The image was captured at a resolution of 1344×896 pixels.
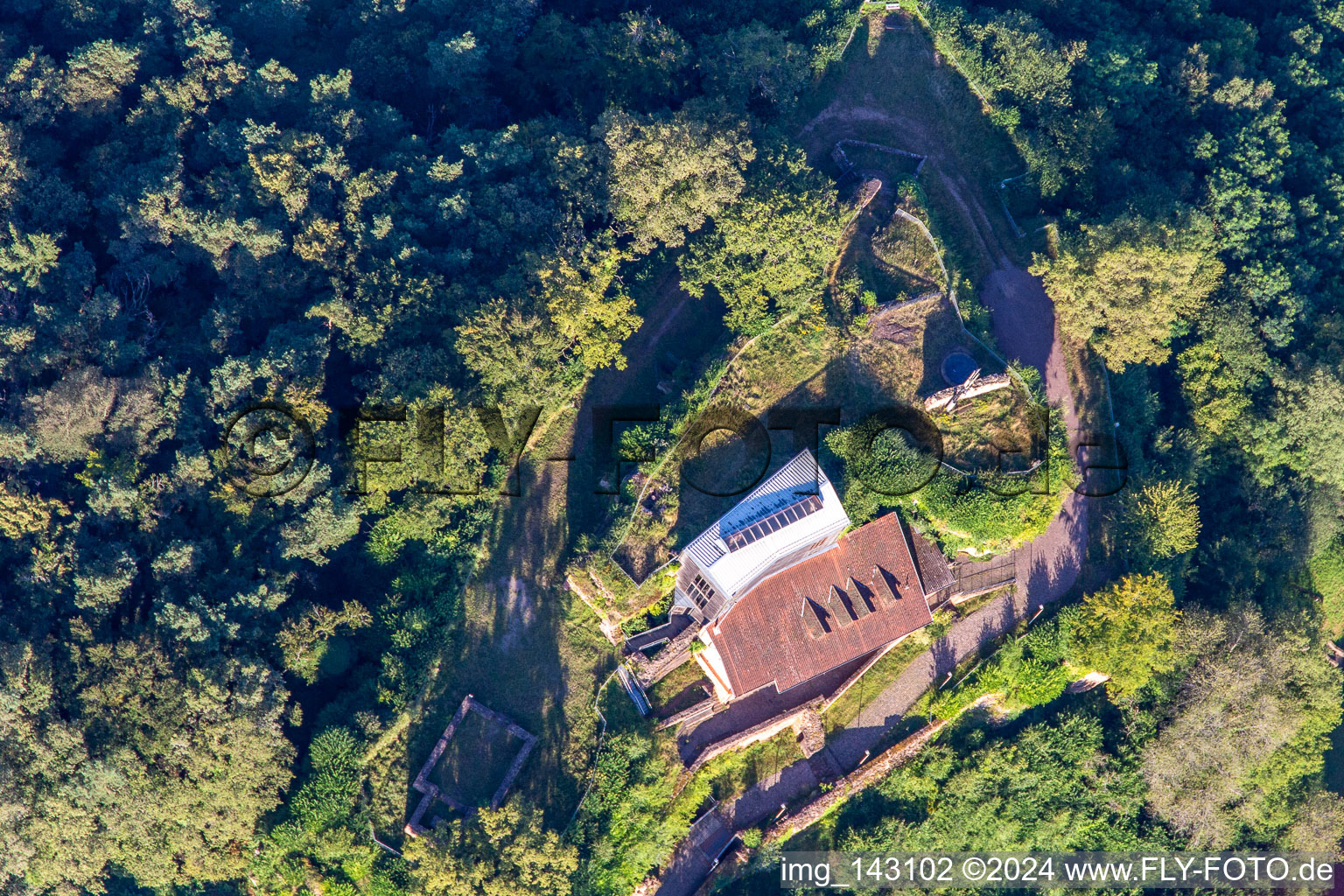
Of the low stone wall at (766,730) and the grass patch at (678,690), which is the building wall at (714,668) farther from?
the low stone wall at (766,730)

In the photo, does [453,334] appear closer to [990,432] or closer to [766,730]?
[766,730]

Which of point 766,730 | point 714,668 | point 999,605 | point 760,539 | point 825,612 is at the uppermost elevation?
point 760,539

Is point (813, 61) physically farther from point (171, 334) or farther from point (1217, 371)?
point (171, 334)

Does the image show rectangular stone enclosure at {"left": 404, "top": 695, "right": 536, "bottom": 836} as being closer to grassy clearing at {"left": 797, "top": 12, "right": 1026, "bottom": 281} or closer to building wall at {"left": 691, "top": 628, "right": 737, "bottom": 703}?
building wall at {"left": 691, "top": 628, "right": 737, "bottom": 703}

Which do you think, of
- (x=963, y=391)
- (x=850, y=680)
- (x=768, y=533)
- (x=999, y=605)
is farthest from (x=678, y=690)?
(x=963, y=391)

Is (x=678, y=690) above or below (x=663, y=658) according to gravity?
below

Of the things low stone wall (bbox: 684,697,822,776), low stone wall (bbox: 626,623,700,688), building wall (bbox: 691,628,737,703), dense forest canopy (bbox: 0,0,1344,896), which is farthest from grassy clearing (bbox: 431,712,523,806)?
building wall (bbox: 691,628,737,703)

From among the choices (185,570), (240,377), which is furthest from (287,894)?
(240,377)

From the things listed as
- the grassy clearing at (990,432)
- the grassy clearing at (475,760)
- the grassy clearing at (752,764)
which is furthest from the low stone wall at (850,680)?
the grassy clearing at (475,760)
